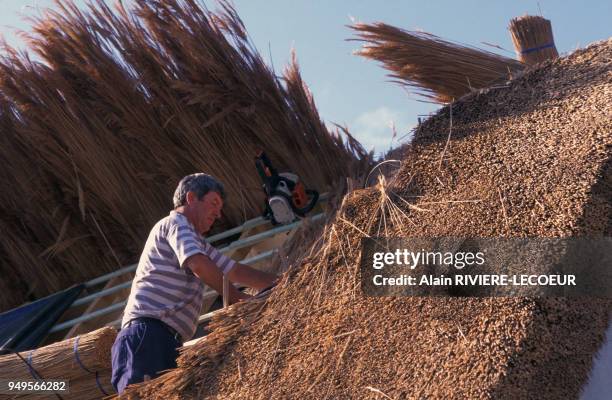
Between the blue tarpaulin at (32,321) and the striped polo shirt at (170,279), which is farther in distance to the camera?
the blue tarpaulin at (32,321)

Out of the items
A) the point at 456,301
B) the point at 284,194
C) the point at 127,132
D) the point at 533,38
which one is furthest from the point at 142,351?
the point at 533,38

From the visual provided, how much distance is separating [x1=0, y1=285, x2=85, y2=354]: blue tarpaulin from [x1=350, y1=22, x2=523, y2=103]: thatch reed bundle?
2.25 m

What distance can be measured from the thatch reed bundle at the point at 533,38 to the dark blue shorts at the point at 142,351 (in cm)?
247

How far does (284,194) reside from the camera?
4.60m

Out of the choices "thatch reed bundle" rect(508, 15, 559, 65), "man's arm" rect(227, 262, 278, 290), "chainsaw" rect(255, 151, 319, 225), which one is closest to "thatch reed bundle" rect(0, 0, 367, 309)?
"chainsaw" rect(255, 151, 319, 225)

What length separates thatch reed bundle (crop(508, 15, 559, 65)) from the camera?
4711 mm

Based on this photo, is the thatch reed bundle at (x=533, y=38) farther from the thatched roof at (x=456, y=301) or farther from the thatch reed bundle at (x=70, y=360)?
the thatch reed bundle at (x=70, y=360)

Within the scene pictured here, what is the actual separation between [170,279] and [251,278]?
13.3 inches

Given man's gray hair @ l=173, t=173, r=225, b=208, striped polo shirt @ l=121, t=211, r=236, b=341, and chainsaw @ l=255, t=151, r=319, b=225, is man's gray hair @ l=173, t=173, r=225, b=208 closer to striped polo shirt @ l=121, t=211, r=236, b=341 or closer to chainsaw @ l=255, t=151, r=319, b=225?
striped polo shirt @ l=121, t=211, r=236, b=341

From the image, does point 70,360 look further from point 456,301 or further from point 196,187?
point 456,301

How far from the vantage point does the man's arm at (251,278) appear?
3.43 metres

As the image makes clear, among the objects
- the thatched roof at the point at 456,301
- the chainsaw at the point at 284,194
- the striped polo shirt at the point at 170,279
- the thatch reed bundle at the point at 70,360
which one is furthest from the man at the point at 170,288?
the chainsaw at the point at 284,194

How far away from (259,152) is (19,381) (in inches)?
71.5

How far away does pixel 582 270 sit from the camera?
277 centimetres
